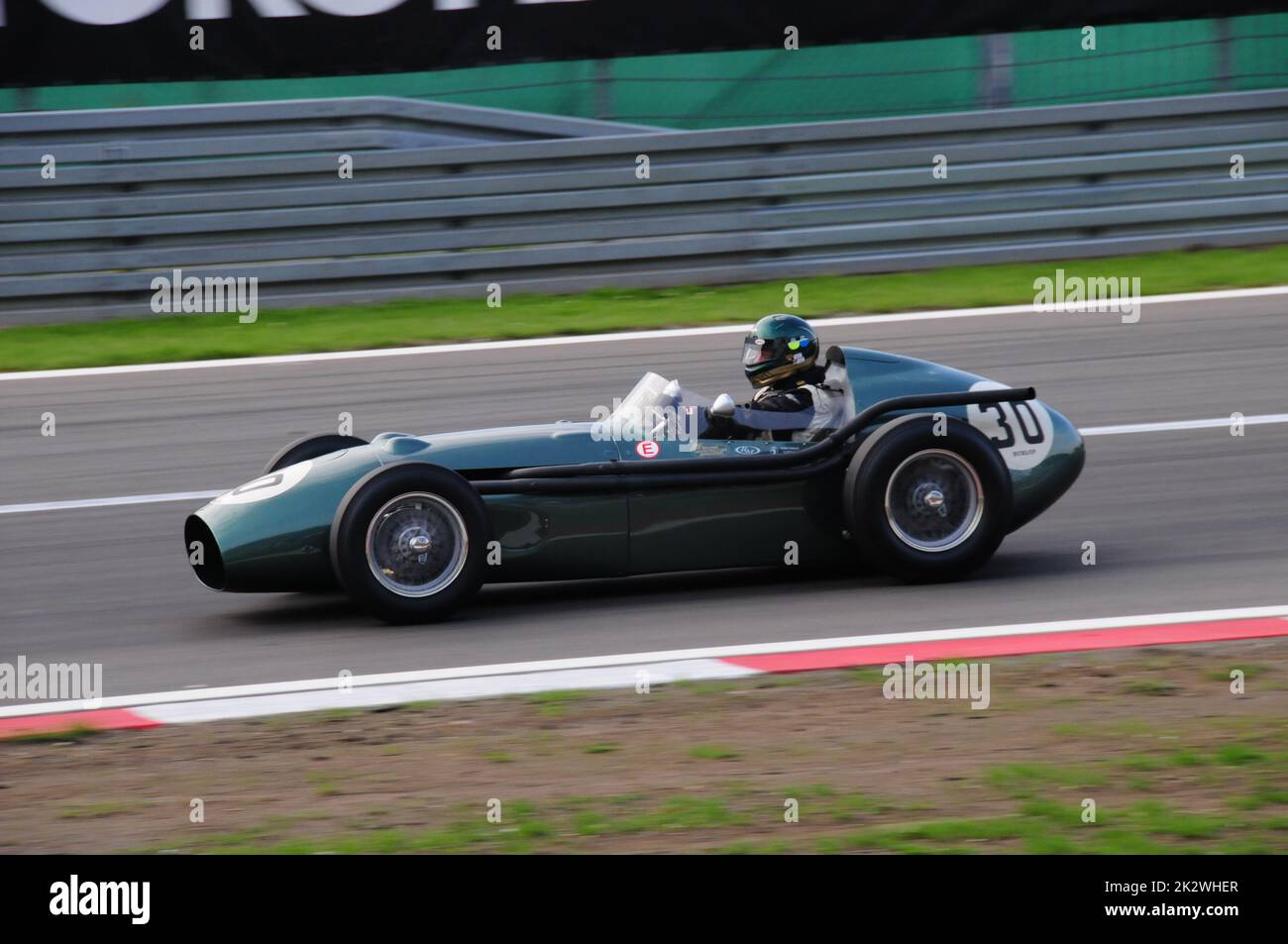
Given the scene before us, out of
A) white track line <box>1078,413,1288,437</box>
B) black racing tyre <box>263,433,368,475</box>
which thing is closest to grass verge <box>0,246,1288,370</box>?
white track line <box>1078,413,1288,437</box>

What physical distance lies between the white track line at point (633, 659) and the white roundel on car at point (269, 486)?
33.3 inches

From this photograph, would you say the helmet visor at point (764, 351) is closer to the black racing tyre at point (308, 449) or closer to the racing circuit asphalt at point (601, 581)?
the racing circuit asphalt at point (601, 581)

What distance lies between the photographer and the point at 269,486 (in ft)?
22.8

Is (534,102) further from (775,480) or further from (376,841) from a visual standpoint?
(376,841)

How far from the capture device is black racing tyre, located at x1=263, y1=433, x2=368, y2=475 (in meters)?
7.39

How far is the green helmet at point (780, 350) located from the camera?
24.1ft

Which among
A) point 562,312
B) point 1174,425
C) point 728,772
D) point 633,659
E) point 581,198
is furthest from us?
point 581,198

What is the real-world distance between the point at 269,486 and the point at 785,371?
2.12 metres

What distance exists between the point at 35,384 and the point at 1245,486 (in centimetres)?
721

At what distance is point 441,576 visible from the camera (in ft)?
22.7
